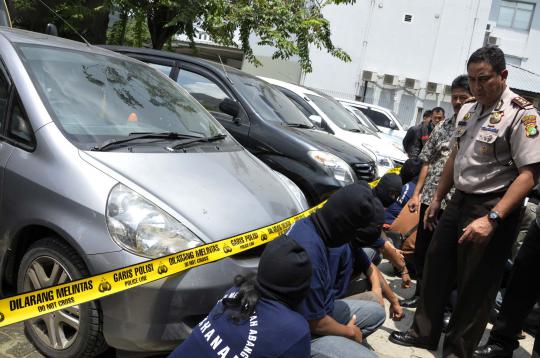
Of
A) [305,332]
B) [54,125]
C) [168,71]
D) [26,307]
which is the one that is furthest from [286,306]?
[168,71]

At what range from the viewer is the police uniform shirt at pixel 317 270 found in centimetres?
222

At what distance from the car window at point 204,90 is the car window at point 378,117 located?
919cm

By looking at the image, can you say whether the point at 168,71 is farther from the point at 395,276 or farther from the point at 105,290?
the point at 105,290

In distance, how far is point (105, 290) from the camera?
7.84 feet

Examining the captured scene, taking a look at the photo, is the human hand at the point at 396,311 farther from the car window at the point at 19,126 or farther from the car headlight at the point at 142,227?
the car window at the point at 19,126

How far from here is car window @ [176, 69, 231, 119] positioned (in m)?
5.42

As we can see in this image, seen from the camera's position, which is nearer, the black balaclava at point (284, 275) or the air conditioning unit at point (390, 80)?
the black balaclava at point (284, 275)

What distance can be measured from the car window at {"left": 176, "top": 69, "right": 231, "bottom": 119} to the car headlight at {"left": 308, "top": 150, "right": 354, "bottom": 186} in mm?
1053

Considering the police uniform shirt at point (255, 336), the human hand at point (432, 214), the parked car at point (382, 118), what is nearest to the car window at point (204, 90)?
the human hand at point (432, 214)

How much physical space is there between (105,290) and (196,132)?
1529 mm

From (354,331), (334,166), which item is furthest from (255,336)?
(334,166)

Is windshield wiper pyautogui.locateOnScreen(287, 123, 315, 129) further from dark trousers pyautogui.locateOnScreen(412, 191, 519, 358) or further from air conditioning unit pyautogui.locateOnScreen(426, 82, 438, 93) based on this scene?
air conditioning unit pyautogui.locateOnScreen(426, 82, 438, 93)

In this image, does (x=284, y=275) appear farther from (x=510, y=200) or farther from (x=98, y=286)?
(x=510, y=200)

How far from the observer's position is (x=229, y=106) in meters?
5.13
